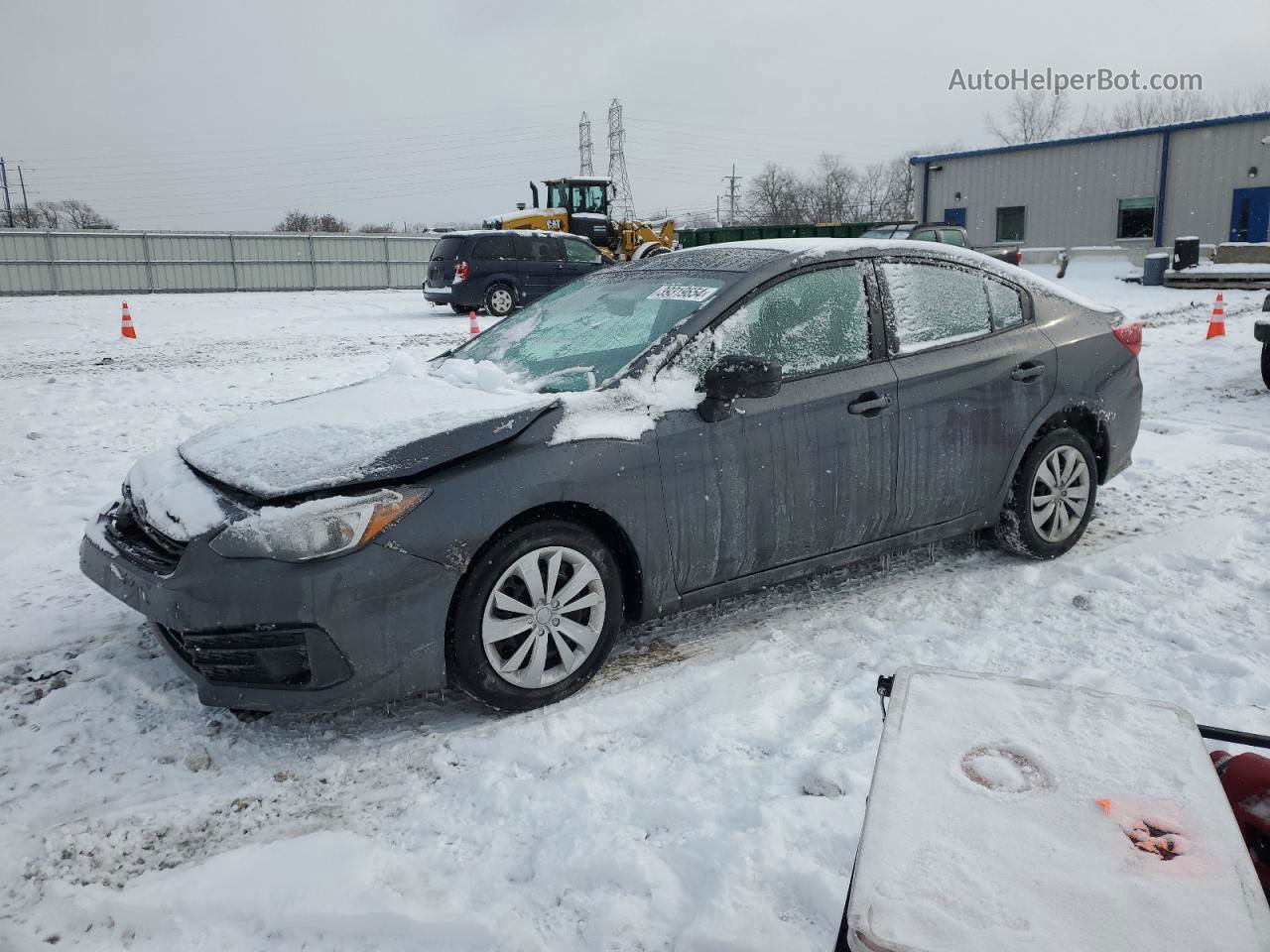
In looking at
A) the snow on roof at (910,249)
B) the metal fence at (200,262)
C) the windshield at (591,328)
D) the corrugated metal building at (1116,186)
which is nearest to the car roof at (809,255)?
the snow on roof at (910,249)

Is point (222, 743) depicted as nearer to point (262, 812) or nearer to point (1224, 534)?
point (262, 812)

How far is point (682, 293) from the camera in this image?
3836mm

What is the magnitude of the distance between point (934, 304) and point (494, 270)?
14818mm

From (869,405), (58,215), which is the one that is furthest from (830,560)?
(58,215)

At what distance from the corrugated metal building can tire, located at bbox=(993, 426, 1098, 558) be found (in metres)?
29.3

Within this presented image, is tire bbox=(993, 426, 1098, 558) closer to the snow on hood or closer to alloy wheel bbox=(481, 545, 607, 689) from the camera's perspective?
alloy wheel bbox=(481, 545, 607, 689)

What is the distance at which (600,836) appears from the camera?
8.38 ft

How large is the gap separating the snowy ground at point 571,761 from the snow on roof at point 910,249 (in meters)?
1.30

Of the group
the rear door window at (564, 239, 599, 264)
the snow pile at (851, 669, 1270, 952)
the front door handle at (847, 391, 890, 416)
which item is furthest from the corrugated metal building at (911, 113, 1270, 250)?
the snow pile at (851, 669, 1270, 952)

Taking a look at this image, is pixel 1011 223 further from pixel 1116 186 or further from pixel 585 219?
pixel 585 219

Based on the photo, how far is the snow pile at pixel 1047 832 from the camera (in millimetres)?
1321

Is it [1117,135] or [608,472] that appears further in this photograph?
[1117,135]

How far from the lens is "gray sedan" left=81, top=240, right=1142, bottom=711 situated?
9.43 ft

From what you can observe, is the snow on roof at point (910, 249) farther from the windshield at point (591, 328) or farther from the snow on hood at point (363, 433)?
the snow on hood at point (363, 433)
